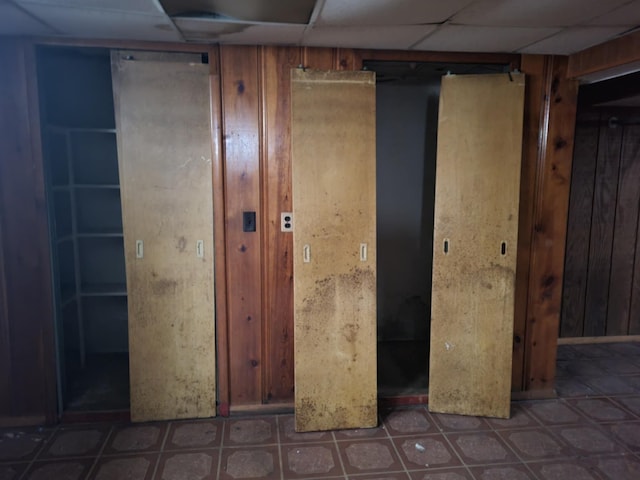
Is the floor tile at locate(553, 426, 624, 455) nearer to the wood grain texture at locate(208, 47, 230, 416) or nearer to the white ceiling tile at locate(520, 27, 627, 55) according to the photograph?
the wood grain texture at locate(208, 47, 230, 416)

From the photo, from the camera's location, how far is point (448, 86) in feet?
8.38

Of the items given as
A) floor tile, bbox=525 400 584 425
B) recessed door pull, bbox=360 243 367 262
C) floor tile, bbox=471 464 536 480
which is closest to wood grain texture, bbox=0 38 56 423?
recessed door pull, bbox=360 243 367 262

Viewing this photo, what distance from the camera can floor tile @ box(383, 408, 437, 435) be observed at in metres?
2.54

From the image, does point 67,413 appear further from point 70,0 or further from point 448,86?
point 448,86

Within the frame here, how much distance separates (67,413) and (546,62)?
355 centimetres

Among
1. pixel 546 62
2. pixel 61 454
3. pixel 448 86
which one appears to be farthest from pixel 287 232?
pixel 546 62

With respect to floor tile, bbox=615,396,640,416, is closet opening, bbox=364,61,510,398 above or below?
above

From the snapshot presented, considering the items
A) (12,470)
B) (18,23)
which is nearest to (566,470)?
(12,470)

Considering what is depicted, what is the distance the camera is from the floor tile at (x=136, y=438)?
2.34 m

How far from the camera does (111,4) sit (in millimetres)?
1841

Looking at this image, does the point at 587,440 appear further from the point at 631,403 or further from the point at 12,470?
the point at 12,470

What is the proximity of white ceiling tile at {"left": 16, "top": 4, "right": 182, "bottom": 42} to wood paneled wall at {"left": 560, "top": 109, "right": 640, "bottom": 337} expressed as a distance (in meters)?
3.34

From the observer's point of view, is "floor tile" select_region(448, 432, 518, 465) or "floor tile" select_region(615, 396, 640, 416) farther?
"floor tile" select_region(615, 396, 640, 416)

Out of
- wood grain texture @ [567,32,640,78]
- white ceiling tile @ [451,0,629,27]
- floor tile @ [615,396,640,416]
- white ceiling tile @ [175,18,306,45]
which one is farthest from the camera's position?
floor tile @ [615,396,640,416]
